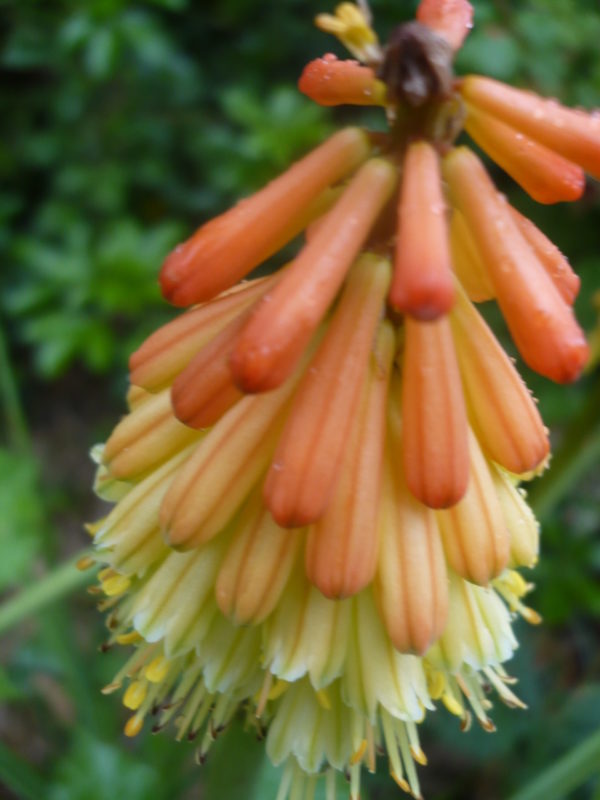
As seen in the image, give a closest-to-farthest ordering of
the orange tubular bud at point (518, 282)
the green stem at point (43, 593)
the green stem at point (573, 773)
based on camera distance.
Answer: the orange tubular bud at point (518, 282) → the green stem at point (573, 773) → the green stem at point (43, 593)

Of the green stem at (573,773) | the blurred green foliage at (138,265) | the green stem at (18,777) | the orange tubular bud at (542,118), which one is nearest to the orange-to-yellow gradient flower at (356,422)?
the orange tubular bud at (542,118)

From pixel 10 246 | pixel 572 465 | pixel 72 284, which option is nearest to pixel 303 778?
pixel 572 465

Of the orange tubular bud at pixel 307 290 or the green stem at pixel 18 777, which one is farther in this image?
the green stem at pixel 18 777

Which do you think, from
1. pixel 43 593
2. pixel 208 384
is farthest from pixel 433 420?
pixel 43 593

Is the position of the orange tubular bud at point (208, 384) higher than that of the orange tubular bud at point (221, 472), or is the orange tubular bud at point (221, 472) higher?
the orange tubular bud at point (208, 384)

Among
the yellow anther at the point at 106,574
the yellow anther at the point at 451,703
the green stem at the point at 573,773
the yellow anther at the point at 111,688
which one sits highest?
the yellow anther at the point at 106,574

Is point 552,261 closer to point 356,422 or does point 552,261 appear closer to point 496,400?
point 496,400

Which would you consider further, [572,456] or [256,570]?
[572,456]

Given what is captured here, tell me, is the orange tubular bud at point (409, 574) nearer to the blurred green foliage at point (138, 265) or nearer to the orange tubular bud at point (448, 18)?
the orange tubular bud at point (448, 18)
